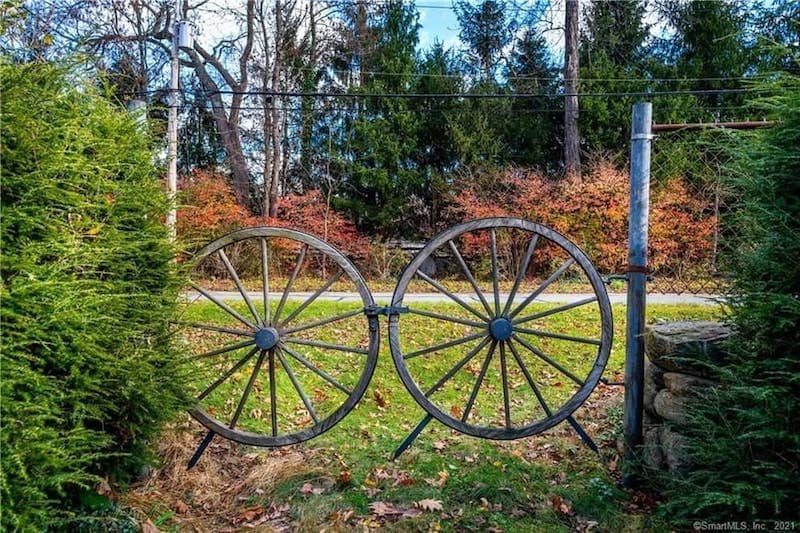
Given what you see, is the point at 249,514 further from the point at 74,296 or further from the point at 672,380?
the point at 672,380

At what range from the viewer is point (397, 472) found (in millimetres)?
3031

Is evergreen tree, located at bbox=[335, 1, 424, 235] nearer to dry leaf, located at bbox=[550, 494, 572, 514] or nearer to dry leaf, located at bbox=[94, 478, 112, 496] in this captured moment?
dry leaf, located at bbox=[550, 494, 572, 514]

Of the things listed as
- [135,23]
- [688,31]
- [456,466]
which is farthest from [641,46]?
[456,466]

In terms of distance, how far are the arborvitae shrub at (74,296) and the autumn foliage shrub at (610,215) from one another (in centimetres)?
826

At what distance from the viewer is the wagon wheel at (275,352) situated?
117 inches

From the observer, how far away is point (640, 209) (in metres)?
2.99

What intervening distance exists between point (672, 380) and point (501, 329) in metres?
0.94

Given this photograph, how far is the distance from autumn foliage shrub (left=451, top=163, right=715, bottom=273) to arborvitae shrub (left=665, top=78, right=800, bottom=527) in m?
7.54

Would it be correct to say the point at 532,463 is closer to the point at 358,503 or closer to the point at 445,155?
the point at 358,503

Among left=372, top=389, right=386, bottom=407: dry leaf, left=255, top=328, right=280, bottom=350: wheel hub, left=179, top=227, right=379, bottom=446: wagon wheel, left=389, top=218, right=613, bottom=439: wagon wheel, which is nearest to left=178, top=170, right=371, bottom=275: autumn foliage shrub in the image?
left=179, top=227, right=379, bottom=446: wagon wheel

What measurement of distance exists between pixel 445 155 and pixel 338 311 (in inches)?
299

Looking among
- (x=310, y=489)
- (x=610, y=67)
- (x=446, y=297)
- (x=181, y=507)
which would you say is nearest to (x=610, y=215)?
(x=446, y=297)

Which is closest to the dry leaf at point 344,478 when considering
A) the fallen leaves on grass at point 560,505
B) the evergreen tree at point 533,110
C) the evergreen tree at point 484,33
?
the fallen leaves on grass at point 560,505

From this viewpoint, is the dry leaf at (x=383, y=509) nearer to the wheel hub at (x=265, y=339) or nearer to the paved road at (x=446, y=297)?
the wheel hub at (x=265, y=339)
